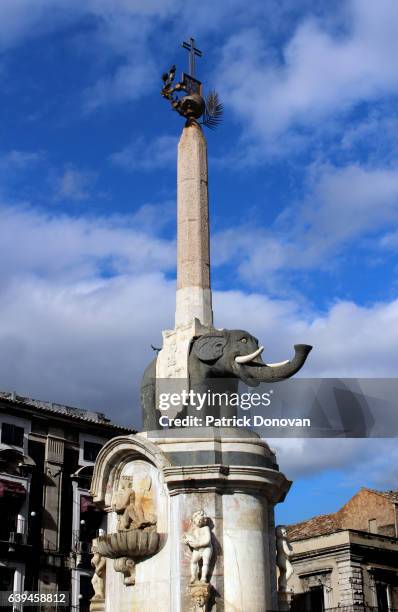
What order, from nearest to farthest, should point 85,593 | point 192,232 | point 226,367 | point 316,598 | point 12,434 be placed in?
point 226,367 → point 192,232 → point 316,598 → point 85,593 → point 12,434

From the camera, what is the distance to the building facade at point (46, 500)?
130ft

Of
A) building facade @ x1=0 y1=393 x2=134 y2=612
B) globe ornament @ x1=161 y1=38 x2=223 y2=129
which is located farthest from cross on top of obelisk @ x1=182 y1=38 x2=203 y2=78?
building facade @ x1=0 y1=393 x2=134 y2=612

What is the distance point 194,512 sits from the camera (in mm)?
13953

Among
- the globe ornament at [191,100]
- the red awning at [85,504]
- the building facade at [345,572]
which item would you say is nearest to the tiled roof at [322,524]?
the building facade at [345,572]

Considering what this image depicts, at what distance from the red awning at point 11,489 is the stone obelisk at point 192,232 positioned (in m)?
24.8

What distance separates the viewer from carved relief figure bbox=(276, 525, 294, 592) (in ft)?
48.8

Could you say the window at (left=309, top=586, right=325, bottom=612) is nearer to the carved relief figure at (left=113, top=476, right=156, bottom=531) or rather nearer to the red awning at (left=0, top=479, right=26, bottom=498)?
the red awning at (left=0, top=479, right=26, bottom=498)

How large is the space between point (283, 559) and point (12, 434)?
28359mm

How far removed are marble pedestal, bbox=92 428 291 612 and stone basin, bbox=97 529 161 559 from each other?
0.02 metres

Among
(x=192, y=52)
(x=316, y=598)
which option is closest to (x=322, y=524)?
(x=316, y=598)

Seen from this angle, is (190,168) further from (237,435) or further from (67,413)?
(67,413)

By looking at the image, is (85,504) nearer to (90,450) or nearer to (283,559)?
(90,450)

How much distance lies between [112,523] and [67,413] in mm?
30620

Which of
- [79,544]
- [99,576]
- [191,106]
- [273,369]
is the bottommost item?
[99,576]
